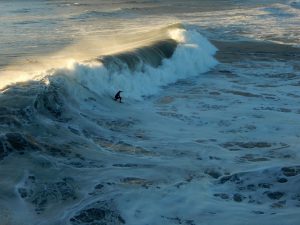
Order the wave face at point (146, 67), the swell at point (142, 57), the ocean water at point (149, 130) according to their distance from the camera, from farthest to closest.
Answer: the swell at point (142, 57)
the wave face at point (146, 67)
the ocean water at point (149, 130)

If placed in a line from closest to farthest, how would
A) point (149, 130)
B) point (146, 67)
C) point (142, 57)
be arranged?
point (149, 130)
point (146, 67)
point (142, 57)

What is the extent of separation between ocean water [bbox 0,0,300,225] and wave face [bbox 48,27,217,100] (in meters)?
0.06

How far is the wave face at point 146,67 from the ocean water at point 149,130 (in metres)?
0.06

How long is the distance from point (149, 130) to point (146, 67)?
7.59m

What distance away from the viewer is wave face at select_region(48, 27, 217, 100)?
17.6 m

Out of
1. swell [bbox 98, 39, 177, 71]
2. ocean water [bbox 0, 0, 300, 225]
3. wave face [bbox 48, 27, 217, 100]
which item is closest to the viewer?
ocean water [bbox 0, 0, 300, 225]

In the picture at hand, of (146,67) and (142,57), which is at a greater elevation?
(142,57)

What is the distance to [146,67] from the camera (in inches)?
824

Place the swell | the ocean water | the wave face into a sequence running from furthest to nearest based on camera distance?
the swell, the wave face, the ocean water

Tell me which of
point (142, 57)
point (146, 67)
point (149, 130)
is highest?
point (142, 57)

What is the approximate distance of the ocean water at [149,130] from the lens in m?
9.14

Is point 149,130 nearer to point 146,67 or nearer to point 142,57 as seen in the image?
point 146,67

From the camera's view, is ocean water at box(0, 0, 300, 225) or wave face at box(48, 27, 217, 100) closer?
ocean water at box(0, 0, 300, 225)

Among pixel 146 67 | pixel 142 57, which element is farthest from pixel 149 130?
pixel 142 57
